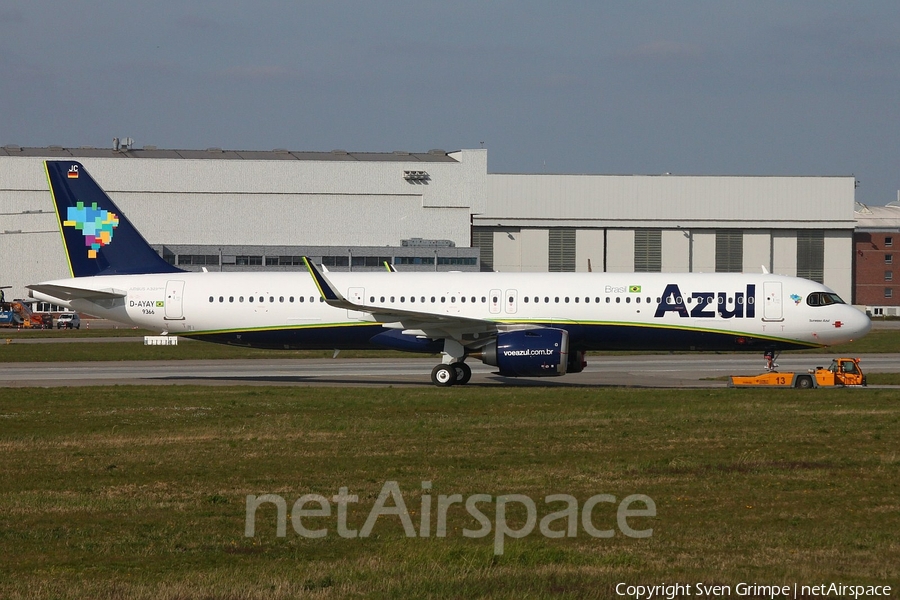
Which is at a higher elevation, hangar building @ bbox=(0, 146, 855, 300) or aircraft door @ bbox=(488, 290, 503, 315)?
hangar building @ bbox=(0, 146, 855, 300)

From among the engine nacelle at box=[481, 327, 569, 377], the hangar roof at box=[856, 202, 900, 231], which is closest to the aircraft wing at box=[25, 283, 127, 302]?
the engine nacelle at box=[481, 327, 569, 377]

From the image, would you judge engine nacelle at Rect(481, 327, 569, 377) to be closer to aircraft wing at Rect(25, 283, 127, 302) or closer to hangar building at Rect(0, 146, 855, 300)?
aircraft wing at Rect(25, 283, 127, 302)

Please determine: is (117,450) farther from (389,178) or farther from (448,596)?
(389,178)

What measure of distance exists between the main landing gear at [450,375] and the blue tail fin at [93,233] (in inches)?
435

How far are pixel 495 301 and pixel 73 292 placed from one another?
48.0 ft

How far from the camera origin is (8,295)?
99188 mm

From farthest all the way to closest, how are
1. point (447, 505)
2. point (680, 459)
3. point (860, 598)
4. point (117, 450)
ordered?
1. point (117, 450)
2. point (680, 459)
3. point (447, 505)
4. point (860, 598)

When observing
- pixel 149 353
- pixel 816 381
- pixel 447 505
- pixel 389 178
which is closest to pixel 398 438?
pixel 447 505

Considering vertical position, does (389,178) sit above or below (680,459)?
above

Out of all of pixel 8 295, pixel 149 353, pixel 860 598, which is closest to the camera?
pixel 860 598

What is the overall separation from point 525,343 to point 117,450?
15207 mm

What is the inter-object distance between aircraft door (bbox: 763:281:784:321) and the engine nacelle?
6.94 m

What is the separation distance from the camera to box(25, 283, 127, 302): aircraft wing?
35.4 m

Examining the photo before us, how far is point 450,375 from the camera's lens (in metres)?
33.6
